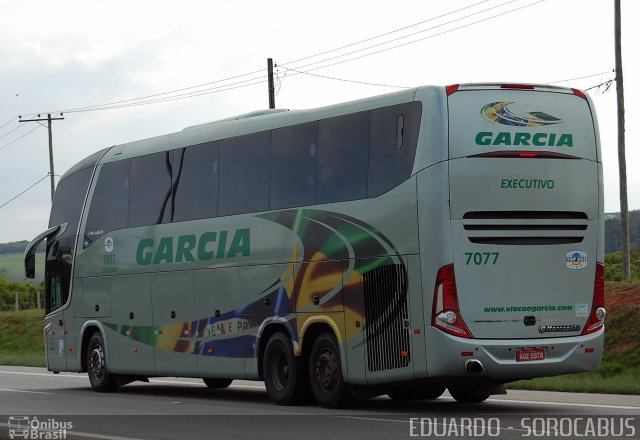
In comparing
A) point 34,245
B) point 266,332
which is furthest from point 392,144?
point 34,245

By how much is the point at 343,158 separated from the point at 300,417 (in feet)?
12.2

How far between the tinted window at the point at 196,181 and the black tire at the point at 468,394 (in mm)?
4887

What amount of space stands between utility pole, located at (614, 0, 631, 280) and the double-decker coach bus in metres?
14.8

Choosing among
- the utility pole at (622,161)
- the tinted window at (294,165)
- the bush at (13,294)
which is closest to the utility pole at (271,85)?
the utility pole at (622,161)

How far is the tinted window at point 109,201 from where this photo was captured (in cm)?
2420

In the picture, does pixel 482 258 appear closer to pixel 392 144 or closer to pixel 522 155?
pixel 522 155

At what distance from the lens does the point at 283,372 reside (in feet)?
65.4

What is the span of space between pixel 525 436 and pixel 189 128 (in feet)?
36.2

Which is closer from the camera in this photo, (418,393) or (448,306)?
(448,306)

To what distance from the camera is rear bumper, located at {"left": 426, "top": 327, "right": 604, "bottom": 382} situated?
653 inches

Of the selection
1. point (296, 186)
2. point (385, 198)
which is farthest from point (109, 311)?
point (385, 198)

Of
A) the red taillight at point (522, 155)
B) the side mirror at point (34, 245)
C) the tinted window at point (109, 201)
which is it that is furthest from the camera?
the side mirror at point (34, 245)

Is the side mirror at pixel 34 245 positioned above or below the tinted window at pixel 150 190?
below

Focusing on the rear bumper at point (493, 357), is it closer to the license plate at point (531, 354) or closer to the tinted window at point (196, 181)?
the license plate at point (531, 354)
